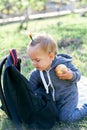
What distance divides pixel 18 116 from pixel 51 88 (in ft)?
1.51

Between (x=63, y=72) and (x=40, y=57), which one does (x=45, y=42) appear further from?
(x=63, y=72)

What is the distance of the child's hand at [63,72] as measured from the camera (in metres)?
3.62

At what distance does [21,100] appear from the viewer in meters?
3.62

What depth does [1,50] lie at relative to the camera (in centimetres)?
741

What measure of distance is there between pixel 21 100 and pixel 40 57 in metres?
0.45

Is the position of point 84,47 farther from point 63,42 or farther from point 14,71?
point 14,71

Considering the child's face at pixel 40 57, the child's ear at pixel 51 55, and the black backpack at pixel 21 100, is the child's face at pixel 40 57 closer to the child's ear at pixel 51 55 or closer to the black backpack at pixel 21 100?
the child's ear at pixel 51 55

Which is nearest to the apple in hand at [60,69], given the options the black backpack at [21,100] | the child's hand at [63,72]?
the child's hand at [63,72]

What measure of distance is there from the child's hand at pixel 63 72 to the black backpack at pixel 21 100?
259 mm

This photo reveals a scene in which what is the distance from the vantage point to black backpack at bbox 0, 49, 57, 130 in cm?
352

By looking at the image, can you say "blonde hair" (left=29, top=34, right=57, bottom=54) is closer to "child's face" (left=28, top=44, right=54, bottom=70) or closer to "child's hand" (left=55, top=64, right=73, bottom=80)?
"child's face" (left=28, top=44, right=54, bottom=70)

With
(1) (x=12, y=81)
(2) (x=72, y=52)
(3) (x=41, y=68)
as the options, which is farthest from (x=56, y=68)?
A: (2) (x=72, y=52)

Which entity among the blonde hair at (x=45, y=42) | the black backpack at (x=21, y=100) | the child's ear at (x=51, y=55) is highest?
the blonde hair at (x=45, y=42)

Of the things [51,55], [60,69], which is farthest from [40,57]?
[60,69]
